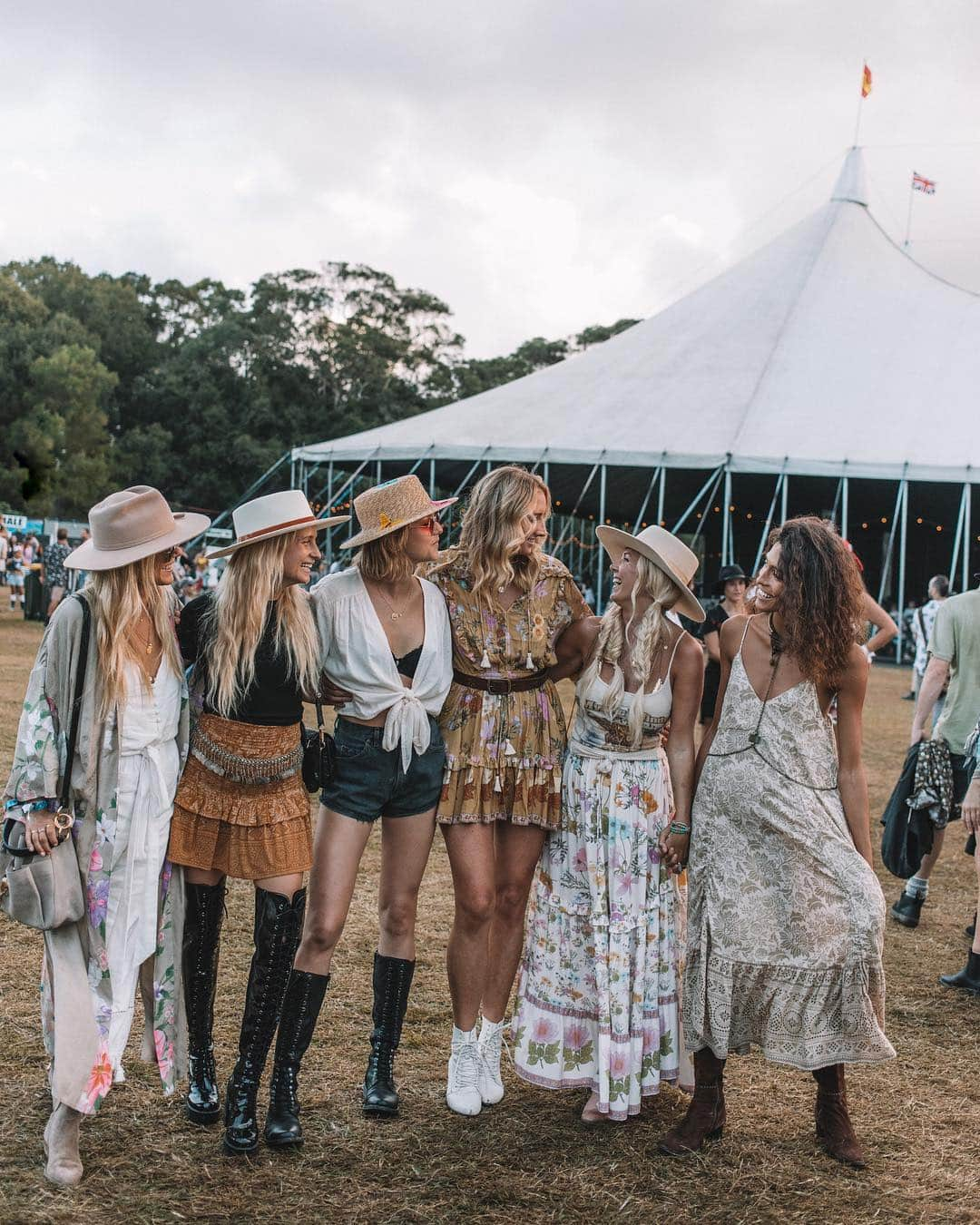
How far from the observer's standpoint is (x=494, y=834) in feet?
10.8

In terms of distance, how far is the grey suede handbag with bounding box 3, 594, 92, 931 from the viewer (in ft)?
8.78

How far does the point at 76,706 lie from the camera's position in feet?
9.15

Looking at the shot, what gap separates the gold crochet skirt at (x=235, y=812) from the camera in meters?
2.93

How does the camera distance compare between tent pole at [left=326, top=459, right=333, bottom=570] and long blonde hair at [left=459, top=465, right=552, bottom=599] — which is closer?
long blonde hair at [left=459, top=465, right=552, bottom=599]

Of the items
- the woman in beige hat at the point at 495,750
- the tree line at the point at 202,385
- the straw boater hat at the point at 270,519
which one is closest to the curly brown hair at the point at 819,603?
the woman in beige hat at the point at 495,750

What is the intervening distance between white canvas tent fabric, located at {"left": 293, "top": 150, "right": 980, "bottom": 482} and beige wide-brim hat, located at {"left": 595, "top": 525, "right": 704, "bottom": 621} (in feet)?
51.9

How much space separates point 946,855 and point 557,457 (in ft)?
45.2

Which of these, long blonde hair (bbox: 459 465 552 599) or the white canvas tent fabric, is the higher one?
the white canvas tent fabric

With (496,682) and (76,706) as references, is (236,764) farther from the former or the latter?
(496,682)

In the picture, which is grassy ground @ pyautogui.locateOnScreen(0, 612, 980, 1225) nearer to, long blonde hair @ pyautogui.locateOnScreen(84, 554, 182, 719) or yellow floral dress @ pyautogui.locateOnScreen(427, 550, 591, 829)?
yellow floral dress @ pyautogui.locateOnScreen(427, 550, 591, 829)

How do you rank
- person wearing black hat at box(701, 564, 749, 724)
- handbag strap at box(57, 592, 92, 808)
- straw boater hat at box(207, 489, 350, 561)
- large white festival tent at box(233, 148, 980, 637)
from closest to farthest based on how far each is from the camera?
handbag strap at box(57, 592, 92, 808) → straw boater hat at box(207, 489, 350, 561) → person wearing black hat at box(701, 564, 749, 724) → large white festival tent at box(233, 148, 980, 637)

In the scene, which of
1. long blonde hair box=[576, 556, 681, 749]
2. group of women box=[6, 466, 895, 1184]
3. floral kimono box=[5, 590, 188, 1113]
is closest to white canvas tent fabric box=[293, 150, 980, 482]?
long blonde hair box=[576, 556, 681, 749]

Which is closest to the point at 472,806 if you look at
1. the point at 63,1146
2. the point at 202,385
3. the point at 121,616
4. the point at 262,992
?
the point at 262,992

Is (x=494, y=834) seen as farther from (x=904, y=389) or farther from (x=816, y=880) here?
(x=904, y=389)
